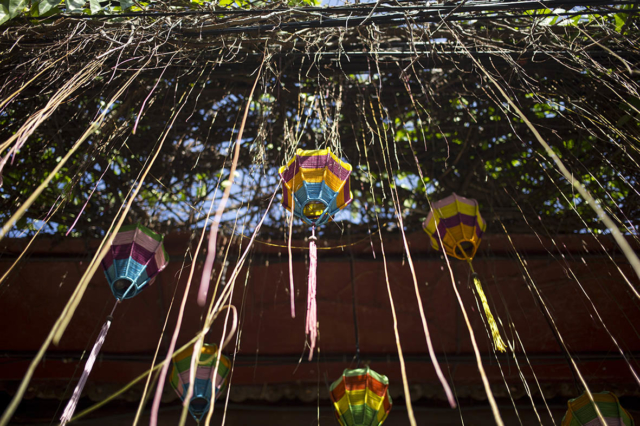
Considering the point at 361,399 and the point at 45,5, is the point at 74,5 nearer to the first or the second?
the point at 45,5

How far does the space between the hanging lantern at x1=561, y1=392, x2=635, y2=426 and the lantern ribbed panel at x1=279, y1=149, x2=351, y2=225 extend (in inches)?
31.2

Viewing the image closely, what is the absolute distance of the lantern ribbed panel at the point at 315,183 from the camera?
3.18ft

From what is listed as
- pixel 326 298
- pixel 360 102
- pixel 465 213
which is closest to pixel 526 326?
pixel 465 213

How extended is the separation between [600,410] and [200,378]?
1010mm

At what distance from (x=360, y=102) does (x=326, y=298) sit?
679 millimetres

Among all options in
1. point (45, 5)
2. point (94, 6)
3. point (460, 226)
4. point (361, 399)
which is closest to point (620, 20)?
point (460, 226)

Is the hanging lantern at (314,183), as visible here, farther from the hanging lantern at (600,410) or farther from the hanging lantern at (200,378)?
the hanging lantern at (600,410)

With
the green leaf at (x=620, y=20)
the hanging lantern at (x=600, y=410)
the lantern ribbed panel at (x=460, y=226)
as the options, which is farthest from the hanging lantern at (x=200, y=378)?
the green leaf at (x=620, y=20)

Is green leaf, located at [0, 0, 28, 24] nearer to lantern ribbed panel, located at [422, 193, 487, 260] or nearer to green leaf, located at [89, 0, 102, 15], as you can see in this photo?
green leaf, located at [89, 0, 102, 15]

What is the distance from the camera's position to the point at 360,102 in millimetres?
1409

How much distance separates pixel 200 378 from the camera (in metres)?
1.14

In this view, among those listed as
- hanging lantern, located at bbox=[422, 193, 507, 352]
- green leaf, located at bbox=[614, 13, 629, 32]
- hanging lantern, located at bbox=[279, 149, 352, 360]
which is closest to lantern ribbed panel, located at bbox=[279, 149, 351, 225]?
hanging lantern, located at bbox=[279, 149, 352, 360]

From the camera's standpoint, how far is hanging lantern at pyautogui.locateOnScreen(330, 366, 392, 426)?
1138 millimetres

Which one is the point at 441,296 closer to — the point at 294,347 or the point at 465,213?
the point at 465,213
